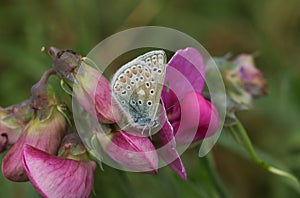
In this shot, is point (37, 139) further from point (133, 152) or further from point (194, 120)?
point (194, 120)

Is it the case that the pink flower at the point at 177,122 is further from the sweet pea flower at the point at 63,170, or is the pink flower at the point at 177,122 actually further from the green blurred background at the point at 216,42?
the green blurred background at the point at 216,42

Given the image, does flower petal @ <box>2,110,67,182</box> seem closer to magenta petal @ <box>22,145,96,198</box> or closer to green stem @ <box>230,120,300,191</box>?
magenta petal @ <box>22,145,96,198</box>

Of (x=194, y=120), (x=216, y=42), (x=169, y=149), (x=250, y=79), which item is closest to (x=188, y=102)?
Answer: (x=194, y=120)

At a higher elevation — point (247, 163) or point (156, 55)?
point (156, 55)

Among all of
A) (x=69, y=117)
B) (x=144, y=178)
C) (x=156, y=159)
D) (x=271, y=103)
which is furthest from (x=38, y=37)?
(x=156, y=159)

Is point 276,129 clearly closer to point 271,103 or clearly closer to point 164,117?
point 271,103

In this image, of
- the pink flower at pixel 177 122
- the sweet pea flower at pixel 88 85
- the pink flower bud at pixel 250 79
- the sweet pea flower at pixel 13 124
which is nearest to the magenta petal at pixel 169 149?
the pink flower at pixel 177 122
